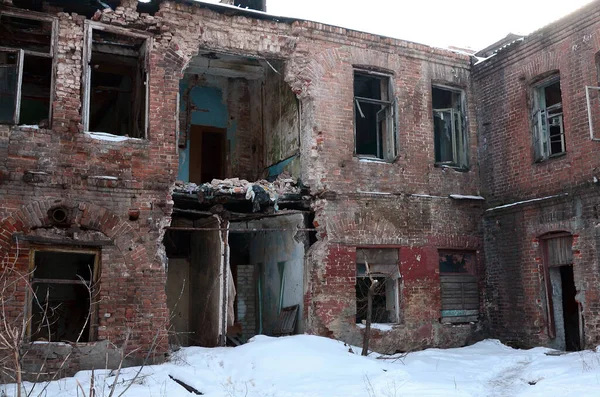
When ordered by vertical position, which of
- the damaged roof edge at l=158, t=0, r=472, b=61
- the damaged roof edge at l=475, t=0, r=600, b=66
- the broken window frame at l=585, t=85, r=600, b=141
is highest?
the damaged roof edge at l=158, t=0, r=472, b=61

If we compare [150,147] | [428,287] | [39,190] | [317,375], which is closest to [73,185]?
[39,190]

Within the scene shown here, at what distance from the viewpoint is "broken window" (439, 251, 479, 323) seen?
42.9ft

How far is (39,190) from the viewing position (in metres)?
10.0

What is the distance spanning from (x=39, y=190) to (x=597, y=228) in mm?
9706

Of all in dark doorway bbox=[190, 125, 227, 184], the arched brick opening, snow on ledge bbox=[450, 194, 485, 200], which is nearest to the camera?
the arched brick opening

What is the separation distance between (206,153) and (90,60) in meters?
4.97

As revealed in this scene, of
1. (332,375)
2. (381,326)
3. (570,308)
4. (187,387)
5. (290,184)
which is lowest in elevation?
(187,387)

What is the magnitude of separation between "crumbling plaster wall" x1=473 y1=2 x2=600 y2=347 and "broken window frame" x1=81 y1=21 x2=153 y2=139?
7.46m

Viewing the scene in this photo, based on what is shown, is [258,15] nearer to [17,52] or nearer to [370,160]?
[370,160]

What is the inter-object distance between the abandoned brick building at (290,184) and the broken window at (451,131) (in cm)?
5

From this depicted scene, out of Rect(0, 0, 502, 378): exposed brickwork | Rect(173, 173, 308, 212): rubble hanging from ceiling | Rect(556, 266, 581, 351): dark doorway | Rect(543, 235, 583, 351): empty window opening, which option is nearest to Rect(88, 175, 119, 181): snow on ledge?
Rect(0, 0, 502, 378): exposed brickwork

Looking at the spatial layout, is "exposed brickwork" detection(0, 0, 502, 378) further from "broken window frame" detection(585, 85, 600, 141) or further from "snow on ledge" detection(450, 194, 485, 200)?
"broken window frame" detection(585, 85, 600, 141)

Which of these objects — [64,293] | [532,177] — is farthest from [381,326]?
[64,293]

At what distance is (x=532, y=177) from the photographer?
41.4ft
